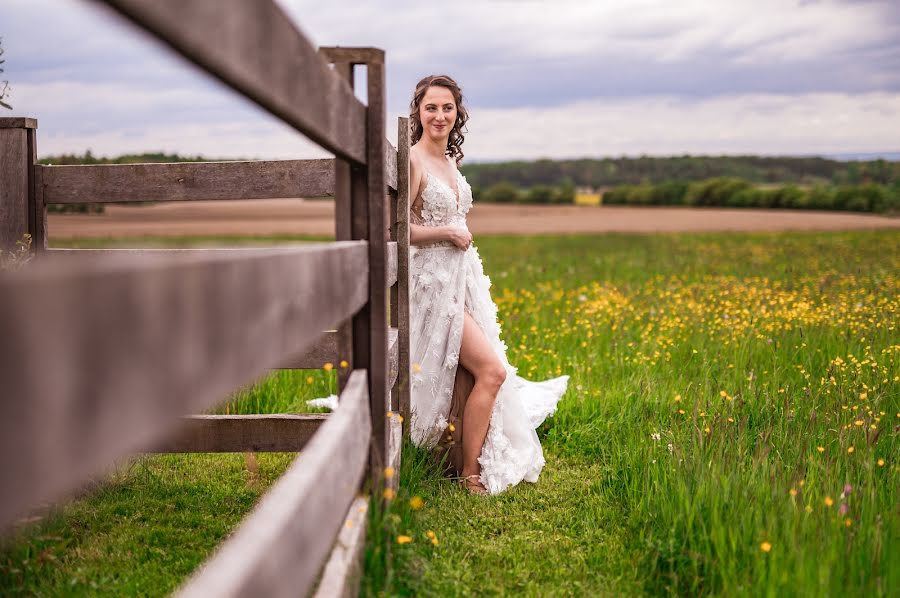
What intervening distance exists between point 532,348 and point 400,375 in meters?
2.94

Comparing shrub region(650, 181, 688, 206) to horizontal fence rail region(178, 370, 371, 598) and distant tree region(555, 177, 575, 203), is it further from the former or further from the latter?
horizontal fence rail region(178, 370, 371, 598)

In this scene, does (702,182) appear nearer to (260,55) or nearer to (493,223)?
(493,223)

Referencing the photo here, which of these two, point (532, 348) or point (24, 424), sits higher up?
point (24, 424)

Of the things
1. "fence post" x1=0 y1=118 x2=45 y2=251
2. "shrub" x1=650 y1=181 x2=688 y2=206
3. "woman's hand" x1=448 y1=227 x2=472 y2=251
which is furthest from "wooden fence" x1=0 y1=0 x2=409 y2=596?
"shrub" x1=650 y1=181 x2=688 y2=206

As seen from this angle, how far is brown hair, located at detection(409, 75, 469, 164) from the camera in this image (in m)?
4.55

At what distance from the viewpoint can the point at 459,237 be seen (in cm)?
438

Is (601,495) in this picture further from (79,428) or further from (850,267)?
(850,267)

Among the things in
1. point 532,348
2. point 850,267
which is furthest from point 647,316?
point 850,267

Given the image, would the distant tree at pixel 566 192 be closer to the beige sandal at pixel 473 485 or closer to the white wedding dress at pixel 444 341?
the white wedding dress at pixel 444 341

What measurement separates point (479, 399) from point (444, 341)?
0.39 metres

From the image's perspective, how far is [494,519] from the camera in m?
3.75

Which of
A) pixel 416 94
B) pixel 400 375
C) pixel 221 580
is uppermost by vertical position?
pixel 416 94

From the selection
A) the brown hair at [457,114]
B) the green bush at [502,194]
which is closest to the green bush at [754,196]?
the green bush at [502,194]

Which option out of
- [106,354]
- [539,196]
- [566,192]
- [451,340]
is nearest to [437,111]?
[451,340]
